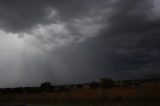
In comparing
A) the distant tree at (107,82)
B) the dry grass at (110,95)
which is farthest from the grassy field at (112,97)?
the distant tree at (107,82)

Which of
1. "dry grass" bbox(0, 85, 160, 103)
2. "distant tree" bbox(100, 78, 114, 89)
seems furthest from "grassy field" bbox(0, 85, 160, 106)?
"distant tree" bbox(100, 78, 114, 89)

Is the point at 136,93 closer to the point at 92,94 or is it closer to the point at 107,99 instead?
the point at 107,99

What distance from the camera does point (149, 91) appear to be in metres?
33.0

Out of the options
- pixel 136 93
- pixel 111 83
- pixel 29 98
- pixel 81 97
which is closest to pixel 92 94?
pixel 81 97

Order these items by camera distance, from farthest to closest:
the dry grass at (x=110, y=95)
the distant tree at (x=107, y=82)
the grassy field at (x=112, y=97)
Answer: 1. the distant tree at (x=107, y=82)
2. the dry grass at (x=110, y=95)
3. the grassy field at (x=112, y=97)

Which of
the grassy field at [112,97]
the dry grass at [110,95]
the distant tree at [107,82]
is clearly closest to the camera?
the grassy field at [112,97]

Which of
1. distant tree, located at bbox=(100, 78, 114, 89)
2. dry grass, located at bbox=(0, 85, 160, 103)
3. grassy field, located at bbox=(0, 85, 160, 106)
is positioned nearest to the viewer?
grassy field, located at bbox=(0, 85, 160, 106)

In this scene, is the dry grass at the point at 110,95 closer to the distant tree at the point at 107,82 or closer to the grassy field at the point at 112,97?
the grassy field at the point at 112,97

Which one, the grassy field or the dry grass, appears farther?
the dry grass

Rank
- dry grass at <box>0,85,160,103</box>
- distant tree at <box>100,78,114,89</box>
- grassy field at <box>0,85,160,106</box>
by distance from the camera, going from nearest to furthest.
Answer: grassy field at <box>0,85,160,106</box>
dry grass at <box>0,85,160,103</box>
distant tree at <box>100,78,114,89</box>

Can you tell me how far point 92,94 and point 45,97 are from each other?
9029 millimetres

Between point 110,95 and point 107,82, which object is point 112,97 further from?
point 107,82

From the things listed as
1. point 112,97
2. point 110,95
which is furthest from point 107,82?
point 112,97

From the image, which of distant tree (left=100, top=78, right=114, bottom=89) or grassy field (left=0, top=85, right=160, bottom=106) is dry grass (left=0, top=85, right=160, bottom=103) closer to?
grassy field (left=0, top=85, right=160, bottom=106)
